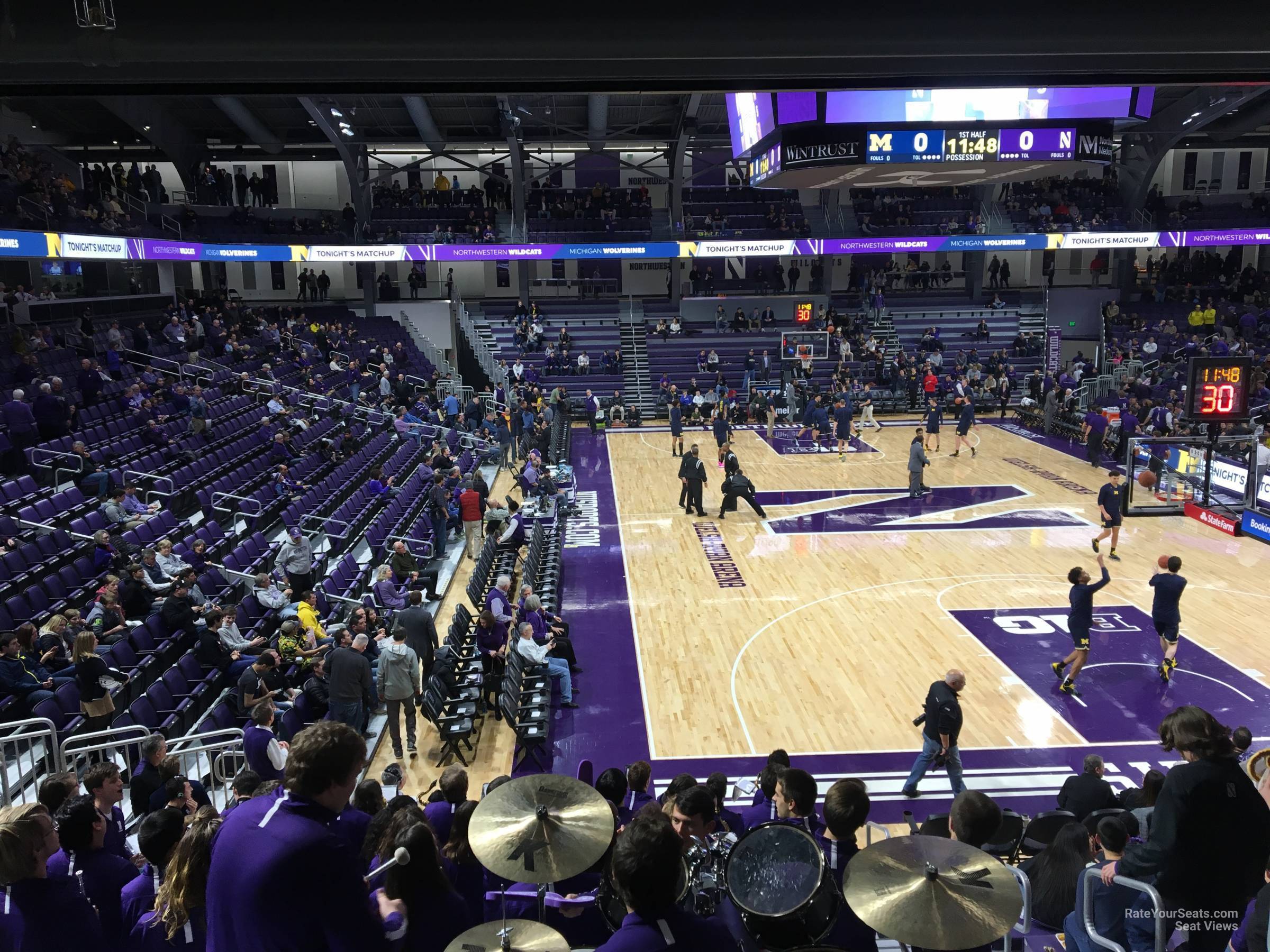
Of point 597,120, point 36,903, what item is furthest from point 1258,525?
point 597,120

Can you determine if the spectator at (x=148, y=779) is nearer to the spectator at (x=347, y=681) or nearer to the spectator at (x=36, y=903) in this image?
the spectator at (x=347, y=681)

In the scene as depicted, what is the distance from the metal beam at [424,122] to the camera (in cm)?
3133

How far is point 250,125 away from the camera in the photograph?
106 ft

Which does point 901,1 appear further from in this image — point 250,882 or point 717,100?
point 717,100

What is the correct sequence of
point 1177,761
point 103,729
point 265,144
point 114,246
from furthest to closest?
point 265,144 < point 114,246 < point 1177,761 < point 103,729

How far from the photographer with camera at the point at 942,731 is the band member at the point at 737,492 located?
10.3m

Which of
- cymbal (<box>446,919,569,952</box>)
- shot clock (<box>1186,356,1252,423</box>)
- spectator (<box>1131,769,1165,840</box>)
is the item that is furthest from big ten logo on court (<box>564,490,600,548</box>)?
cymbal (<box>446,919,569,952</box>)

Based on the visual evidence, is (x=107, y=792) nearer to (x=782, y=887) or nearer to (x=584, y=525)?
(x=782, y=887)

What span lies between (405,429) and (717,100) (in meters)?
16.2

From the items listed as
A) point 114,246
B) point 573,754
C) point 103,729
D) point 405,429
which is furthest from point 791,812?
point 114,246

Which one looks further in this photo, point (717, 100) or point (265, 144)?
point (265, 144)

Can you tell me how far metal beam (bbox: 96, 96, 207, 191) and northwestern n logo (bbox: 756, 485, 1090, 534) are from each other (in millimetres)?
22795

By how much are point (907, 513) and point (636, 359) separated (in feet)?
54.1

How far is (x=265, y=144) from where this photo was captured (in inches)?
1344
